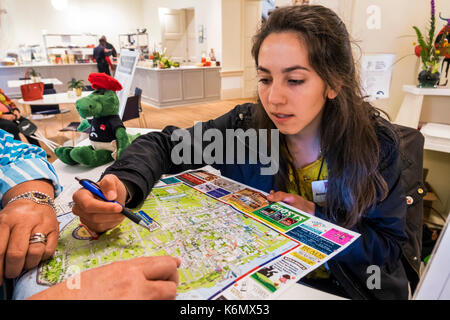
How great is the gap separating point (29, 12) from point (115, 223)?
1186 cm

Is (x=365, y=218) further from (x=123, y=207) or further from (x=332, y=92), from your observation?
(x=123, y=207)

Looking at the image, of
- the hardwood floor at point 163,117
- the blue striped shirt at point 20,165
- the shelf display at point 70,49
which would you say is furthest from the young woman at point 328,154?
the shelf display at point 70,49

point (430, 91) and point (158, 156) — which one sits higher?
point (430, 91)

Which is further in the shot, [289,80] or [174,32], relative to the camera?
[174,32]

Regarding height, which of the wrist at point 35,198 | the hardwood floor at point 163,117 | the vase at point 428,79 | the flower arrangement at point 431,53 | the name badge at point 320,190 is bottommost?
the hardwood floor at point 163,117

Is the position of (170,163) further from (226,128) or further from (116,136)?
(116,136)

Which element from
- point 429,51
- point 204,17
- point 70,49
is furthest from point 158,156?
point 70,49

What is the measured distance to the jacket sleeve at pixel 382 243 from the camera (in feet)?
2.43

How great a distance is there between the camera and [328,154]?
945 millimetres

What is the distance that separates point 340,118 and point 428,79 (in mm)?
1868

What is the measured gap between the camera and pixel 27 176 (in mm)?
743

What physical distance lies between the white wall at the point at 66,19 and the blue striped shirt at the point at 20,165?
10960 millimetres

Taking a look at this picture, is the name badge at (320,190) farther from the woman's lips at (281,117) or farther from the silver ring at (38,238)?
the silver ring at (38,238)
